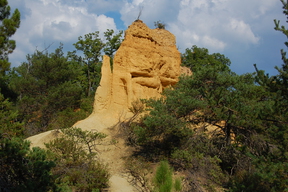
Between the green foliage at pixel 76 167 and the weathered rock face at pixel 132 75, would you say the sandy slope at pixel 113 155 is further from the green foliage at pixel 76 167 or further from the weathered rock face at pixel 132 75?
the weathered rock face at pixel 132 75

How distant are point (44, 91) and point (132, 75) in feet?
33.4

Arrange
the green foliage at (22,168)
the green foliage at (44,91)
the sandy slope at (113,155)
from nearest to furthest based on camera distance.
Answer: the green foliage at (22,168)
the sandy slope at (113,155)
the green foliage at (44,91)

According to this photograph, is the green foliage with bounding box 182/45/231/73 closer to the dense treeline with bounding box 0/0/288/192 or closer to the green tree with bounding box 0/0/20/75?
the dense treeline with bounding box 0/0/288/192

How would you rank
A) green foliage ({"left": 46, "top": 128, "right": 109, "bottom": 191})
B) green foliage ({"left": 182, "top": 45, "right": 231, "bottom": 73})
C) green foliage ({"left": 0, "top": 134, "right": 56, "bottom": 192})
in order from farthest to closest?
1. green foliage ({"left": 182, "top": 45, "right": 231, "bottom": 73})
2. green foliage ({"left": 46, "top": 128, "right": 109, "bottom": 191})
3. green foliage ({"left": 0, "top": 134, "right": 56, "bottom": 192})

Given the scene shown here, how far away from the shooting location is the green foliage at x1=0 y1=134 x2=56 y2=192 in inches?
268

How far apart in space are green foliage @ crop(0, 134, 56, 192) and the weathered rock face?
716 cm

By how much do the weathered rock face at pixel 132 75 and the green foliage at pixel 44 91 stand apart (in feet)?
20.3

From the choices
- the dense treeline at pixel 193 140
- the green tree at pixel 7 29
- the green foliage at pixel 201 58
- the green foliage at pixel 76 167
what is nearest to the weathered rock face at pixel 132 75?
the dense treeline at pixel 193 140

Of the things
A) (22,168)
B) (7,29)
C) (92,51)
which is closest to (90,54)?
(92,51)

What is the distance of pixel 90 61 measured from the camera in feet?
98.0

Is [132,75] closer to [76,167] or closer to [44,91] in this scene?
[76,167]

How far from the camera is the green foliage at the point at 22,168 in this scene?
6809mm

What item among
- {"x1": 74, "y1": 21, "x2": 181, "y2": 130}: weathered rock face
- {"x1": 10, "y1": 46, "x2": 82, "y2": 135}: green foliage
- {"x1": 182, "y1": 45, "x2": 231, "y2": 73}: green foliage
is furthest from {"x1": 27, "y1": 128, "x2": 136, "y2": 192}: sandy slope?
{"x1": 182, "y1": 45, "x2": 231, "y2": 73}: green foliage

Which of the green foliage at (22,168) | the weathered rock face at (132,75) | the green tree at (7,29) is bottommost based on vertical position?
the green foliage at (22,168)
